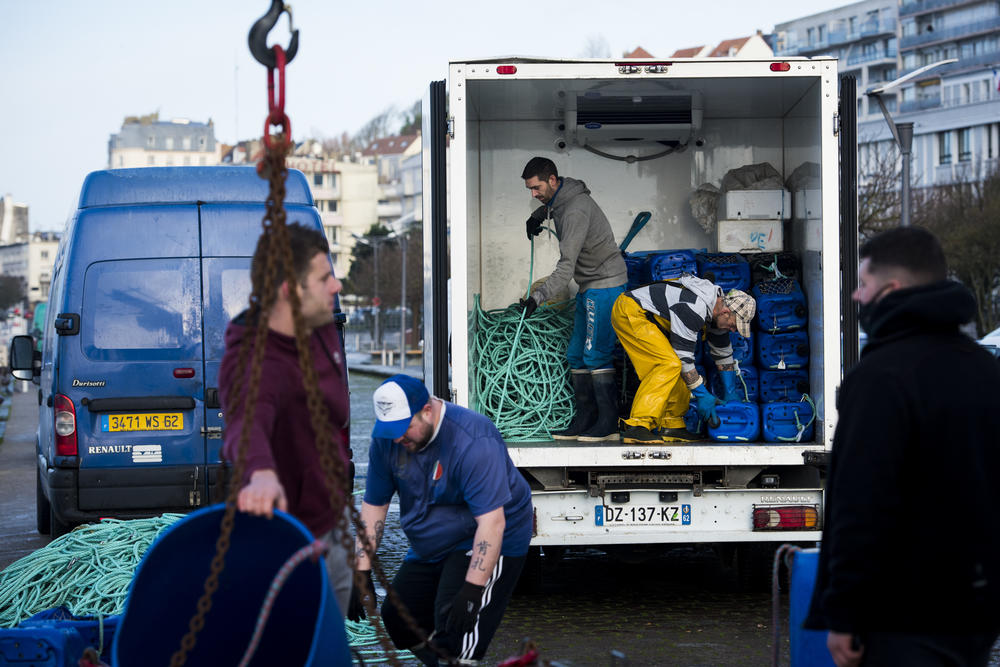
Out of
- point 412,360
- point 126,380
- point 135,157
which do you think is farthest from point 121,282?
point 135,157

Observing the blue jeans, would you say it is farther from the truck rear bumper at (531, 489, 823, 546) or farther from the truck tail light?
the truck tail light

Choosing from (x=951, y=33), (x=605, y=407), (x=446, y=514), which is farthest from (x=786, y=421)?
(x=951, y=33)

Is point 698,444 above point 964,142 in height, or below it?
below

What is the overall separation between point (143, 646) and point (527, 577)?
4.48 metres

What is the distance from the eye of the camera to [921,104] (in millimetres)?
79688

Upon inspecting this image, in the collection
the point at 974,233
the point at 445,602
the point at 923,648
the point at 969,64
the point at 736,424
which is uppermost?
the point at 969,64

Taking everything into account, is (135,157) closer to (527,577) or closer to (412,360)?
(412,360)

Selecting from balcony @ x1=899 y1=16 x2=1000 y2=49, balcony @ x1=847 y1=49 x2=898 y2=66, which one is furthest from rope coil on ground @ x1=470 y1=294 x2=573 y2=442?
balcony @ x1=847 y1=49 x2=898 y2=66

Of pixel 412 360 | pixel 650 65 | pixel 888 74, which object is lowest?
pixel 412 360

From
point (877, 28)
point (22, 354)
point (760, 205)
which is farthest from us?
point (877, 28)

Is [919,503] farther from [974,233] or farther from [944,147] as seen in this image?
[944,147]

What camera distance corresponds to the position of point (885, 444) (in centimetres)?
310

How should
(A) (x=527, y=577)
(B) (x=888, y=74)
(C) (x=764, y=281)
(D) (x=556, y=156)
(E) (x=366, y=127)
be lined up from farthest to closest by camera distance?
(E) (x=366, y=127)
(B) (x=888, y=74)
(D) (x=556, y=156)
(C) (x=764, y=281)
(A) (x=527, y=577)

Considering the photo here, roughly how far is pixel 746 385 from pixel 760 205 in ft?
4.50
